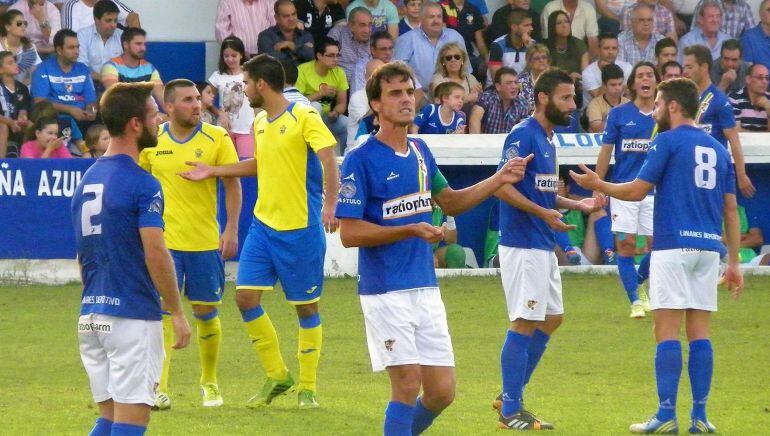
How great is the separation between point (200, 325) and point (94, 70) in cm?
910

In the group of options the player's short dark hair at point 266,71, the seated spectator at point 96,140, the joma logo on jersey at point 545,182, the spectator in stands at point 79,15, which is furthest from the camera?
the spectator in stands at point 79,15

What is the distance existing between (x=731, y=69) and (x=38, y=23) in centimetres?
934

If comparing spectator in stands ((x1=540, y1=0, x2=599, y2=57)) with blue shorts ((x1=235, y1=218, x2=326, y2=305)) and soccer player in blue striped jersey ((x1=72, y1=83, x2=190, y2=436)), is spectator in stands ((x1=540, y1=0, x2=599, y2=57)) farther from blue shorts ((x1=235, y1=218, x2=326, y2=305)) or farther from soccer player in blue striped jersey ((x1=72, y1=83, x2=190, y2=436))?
soccer player in blue striped jersey ((x1=72, y1=83, x2=190, y2=436))

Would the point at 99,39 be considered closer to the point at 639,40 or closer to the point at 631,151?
the point at 639,40

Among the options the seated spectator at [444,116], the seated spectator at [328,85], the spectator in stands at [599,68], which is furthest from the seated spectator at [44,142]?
the spectator in stands at [599,68]

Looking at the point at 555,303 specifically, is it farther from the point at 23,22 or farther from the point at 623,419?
the point at 23,22

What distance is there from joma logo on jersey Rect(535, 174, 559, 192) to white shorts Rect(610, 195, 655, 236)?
4.50 m

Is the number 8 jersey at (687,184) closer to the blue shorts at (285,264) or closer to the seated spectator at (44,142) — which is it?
the blue shorts at (285,264)

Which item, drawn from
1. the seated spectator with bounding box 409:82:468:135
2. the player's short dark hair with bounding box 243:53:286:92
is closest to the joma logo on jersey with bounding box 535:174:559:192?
the player's short dark hair with bounding box 243:53:286:92

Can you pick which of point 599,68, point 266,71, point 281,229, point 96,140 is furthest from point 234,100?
point 281,229

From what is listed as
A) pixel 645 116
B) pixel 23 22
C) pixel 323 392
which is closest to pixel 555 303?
pixel 323 392

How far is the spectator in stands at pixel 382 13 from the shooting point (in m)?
19.2

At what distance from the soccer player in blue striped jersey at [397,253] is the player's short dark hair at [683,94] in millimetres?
1836

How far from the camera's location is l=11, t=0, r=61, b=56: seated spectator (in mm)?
18047
